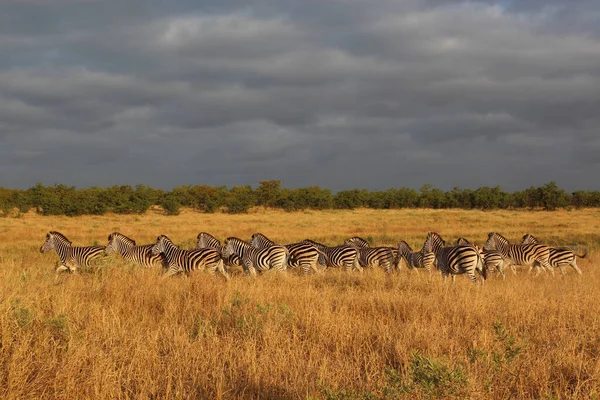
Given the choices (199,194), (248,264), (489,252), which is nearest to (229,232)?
(248,264)

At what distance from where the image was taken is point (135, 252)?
15930 mm

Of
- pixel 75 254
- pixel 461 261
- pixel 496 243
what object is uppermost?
pixel 496 243

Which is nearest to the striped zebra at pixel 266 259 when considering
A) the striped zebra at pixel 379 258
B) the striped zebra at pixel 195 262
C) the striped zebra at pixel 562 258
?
the striped zebra at pixel 195 262

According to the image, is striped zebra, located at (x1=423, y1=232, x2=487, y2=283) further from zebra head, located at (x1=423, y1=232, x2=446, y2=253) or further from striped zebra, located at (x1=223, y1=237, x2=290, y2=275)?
striped zebra, located at (x1=223, y1=237, x2=290, y2=275)

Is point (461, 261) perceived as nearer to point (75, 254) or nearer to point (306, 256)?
point (306, 256)

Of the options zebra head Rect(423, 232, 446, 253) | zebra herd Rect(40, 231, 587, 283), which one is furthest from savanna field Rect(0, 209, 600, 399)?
zebra head Rect(423, 232, 446, 253)

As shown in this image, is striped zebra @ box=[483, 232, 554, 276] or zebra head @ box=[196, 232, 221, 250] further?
zebra head @ box=[196, 232, 221, 250]

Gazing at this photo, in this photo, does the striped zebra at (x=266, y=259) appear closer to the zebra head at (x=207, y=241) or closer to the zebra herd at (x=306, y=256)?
the zebra herd at (x=306, y=256)

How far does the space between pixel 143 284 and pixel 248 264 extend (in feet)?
18.7

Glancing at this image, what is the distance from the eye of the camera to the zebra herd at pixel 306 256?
45.1 feet

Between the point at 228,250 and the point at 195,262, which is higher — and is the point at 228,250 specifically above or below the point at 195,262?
above

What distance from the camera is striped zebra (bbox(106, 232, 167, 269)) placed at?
15.5 m

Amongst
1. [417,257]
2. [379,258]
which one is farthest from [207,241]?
[417,257]

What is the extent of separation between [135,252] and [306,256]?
5.80 metres
